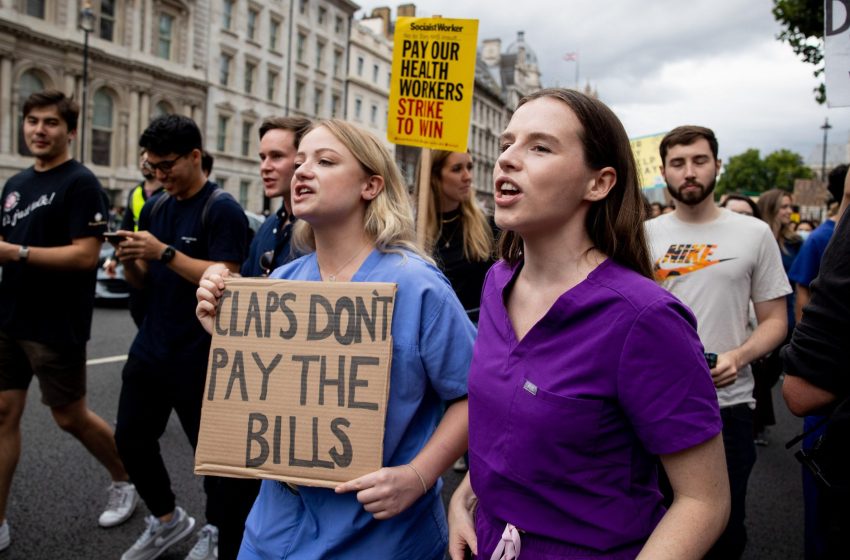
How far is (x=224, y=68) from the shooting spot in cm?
3609

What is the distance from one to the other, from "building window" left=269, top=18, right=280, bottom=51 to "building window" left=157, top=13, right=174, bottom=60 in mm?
7221

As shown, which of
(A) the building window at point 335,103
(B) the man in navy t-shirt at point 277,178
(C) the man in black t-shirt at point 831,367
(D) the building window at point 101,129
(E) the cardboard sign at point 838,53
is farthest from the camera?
(A) the building window at point 335,103

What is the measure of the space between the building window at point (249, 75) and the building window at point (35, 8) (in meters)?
12.0

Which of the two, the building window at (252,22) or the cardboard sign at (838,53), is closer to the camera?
the cardboard sign at (838,53)

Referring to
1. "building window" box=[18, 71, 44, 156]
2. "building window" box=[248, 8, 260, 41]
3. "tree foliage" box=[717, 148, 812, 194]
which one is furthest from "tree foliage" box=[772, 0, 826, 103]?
"tree foliage" box=[717, 148, 812, 194]

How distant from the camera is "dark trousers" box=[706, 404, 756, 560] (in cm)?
296

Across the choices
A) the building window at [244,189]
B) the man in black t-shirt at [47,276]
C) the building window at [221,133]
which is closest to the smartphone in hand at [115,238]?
the man in black t-shirt at [47,276]

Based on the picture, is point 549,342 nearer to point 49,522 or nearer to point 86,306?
point 86,306

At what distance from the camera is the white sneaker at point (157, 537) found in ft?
11.2

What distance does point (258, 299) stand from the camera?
192 centimetres

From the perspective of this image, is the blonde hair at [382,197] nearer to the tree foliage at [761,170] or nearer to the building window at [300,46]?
the building window at [300,46]

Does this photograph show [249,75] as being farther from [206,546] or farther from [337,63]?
[206,546]

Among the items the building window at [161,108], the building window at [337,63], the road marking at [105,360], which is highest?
the building window at [337,63]

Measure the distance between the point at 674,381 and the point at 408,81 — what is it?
4.12m
